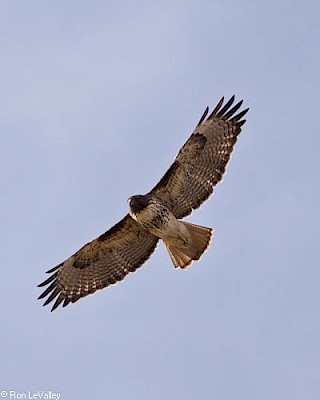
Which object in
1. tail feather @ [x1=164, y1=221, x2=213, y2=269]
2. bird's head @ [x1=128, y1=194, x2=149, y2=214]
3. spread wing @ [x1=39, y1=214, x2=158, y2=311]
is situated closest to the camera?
bird's head @ [x1=128, y1=194, x2=149, y2=214]

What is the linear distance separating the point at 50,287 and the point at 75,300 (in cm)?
57

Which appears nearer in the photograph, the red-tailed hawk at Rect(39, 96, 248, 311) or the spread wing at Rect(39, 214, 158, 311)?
the red-tailed hawk at Rect(39, 96, 248, 311)

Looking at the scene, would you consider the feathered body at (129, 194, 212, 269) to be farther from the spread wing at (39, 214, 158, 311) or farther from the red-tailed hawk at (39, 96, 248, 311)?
the spread wing at (39, 214, 158, 311)

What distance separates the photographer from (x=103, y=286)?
→ 18.2 metres

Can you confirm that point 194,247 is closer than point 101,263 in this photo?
Yes

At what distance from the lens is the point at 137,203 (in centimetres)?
1700

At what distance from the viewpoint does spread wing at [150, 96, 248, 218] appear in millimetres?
17473

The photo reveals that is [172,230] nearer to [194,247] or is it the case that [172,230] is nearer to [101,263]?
[194,247]

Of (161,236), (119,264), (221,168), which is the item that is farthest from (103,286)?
(221,168)

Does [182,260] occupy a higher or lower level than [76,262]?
lower

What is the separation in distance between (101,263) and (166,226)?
6.14ft

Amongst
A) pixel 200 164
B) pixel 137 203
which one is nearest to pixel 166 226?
pixel 137 203

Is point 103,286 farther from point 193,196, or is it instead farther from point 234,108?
point 234,108

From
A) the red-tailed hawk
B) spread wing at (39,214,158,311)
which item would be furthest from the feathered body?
spread wing at (39,214,158,311)
